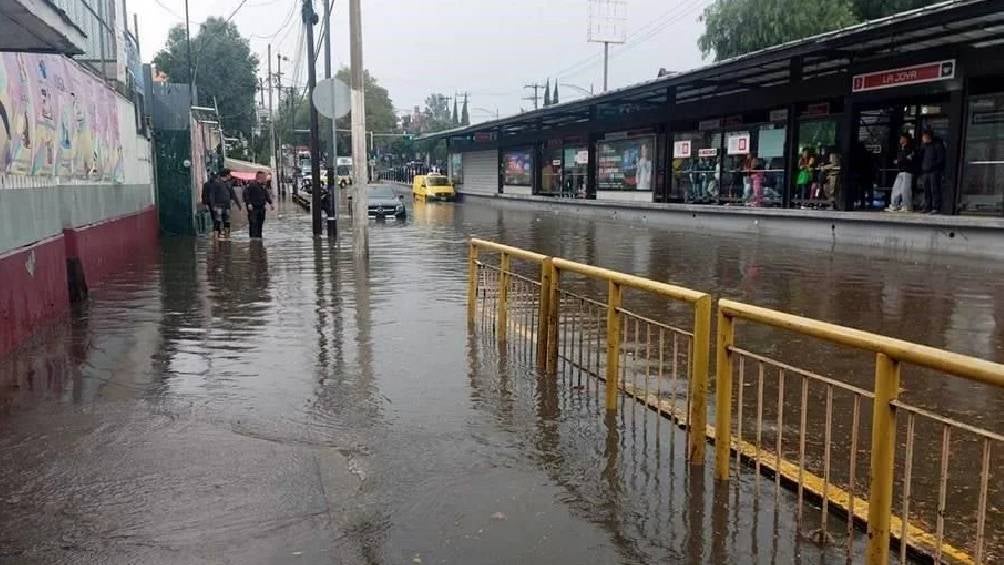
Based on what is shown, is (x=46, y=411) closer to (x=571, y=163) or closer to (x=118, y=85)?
(x=118, y=85)

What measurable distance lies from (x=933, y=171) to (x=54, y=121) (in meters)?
16.1

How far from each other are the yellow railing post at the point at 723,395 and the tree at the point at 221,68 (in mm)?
56118

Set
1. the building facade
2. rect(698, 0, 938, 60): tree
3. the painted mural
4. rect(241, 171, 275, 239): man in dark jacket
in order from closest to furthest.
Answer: the building facade, the painted mural, rect(241, 171, 275, 239): man in dark jacket, rect(698, 0, 938, 60): tree

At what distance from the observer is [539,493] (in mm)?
4297

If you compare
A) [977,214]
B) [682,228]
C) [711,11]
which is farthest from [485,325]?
[711,11]

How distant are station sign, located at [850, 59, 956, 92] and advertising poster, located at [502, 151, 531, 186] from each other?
76.3ft

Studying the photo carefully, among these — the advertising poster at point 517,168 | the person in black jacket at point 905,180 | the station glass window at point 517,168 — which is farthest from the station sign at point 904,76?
the advertising poster at point 517,168

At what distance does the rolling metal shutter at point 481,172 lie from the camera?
1832 inches

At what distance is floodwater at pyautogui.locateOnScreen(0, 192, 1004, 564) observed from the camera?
3760 millimetres

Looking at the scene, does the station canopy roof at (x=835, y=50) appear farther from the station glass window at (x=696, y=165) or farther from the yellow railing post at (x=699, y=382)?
the yellow railing post at (x=699, y=382)

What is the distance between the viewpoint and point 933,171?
676 inches

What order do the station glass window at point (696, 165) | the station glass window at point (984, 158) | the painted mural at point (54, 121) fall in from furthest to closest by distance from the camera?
the station glass window at point (696, 165) < the station glass window at point (984, 158) < the painted mural at point (54, 121)

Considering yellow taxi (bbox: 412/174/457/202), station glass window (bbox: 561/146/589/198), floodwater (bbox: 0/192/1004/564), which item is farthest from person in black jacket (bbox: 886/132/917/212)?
yellow taxi (bbox: 412/174/457/202)

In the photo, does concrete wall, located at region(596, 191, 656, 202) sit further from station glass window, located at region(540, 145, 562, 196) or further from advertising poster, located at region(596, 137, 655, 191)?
station glass window, located at region(540, 145, 562, 196)
